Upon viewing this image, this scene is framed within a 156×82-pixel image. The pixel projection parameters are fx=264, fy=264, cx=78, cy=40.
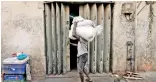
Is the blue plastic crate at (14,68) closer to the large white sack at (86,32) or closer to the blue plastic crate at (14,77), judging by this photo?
the blue plastic crate at (14,77)

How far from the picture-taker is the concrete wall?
765cm

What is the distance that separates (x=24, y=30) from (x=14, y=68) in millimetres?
1151

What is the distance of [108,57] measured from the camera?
780cm

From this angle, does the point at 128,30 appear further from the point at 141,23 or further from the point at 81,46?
the point at 81,46

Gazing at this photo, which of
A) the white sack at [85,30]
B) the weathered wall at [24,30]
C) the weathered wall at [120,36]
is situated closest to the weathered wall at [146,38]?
the weathered wall at [120,36]

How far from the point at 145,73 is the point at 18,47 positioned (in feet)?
12.4

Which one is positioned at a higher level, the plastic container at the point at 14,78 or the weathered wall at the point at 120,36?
the weathered wall at the point at 120,36

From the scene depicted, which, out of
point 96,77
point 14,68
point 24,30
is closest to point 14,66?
point 14,68

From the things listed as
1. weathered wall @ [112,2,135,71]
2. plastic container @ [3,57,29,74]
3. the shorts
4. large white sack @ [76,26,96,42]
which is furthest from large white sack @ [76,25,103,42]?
plastic container @ [3,57,29,74]

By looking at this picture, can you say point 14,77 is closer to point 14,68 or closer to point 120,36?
point 14,68

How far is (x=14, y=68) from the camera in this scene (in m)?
6.84

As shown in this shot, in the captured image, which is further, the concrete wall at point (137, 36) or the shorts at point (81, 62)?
the concrete wall at point (137, 36)

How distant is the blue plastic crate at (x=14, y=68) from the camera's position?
6828 mm

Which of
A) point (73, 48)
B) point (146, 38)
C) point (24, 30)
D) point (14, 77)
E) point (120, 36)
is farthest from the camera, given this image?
point (73, 48)
